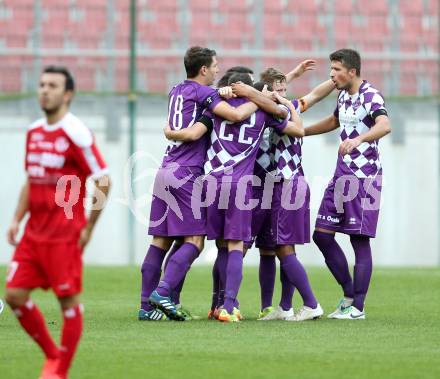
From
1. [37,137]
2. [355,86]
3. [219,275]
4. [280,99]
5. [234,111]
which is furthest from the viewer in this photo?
[355,86]

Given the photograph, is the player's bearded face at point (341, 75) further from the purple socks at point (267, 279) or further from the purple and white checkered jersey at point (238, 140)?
the purple socks at point (267, 279)

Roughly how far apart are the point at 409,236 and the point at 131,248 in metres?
4.32

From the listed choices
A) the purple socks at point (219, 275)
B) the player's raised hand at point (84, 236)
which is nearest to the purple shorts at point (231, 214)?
the purple socks at point (219, 275)

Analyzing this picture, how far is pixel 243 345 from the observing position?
6.61 metres

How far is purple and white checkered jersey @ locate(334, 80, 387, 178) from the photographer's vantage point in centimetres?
841

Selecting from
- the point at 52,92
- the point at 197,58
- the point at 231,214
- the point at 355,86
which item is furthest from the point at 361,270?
the point at 52,92

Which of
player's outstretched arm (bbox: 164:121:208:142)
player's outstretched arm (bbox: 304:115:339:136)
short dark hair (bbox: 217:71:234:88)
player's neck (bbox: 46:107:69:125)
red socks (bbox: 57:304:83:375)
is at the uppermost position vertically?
short dark hair (bbox: 217:71:234:88)

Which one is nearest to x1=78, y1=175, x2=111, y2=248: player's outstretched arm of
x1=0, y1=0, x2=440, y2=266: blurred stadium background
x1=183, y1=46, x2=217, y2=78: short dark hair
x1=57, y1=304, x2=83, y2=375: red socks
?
x1=57, y1=304, x2=83, y2=375: red socks

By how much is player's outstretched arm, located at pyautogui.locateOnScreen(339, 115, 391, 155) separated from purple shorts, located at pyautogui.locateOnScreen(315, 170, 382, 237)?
0.38 meters

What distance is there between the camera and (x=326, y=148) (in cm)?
1691

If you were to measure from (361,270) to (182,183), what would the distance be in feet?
5.08

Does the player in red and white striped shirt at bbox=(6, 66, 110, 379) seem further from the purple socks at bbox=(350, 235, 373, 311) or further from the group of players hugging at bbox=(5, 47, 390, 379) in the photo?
the purple socks at bbox=(350, 235, 373, 311)

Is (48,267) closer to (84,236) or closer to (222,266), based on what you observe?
(84,236)

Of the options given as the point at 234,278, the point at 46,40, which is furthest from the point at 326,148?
the point at 234,278
